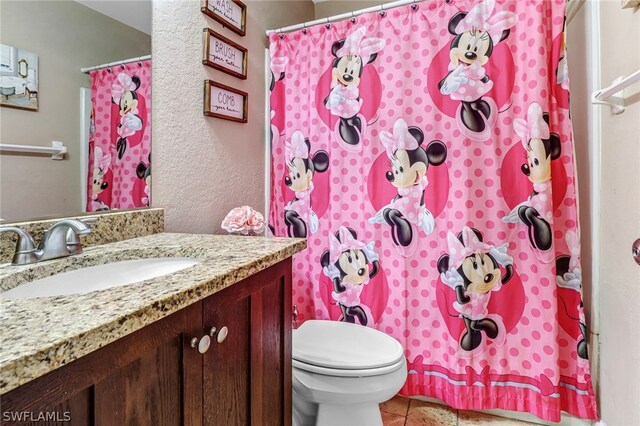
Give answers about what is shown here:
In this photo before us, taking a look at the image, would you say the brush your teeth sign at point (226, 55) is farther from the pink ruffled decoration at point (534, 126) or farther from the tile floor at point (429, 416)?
the tile floor at point (429, 416)

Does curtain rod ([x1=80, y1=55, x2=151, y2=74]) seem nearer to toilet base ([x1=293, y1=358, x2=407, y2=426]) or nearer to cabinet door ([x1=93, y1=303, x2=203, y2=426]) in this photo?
cabinet door ([x1=93, y1=303, x2=203, y2=426])

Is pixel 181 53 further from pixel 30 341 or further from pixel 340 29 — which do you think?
pixel 30 341

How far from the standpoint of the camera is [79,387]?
0.42 metres

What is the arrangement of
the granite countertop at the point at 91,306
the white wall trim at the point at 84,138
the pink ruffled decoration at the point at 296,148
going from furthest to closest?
the pink ruffled decoration at the point at 296,148, the white wall trim at the point at 84,138, the granite countertop at the point at 91,306

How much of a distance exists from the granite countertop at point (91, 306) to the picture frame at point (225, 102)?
0.72 meters

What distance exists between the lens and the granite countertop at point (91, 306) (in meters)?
0.36

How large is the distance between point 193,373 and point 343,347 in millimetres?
795

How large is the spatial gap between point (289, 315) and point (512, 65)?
136cm

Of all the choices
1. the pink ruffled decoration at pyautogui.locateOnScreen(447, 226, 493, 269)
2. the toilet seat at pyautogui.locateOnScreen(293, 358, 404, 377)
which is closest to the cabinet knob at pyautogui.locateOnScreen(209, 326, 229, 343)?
the toilet seat at pyautogui.locateOnScreen(293, 358, 404, 377)

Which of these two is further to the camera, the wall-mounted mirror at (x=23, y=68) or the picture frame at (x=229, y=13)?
the picture frame at (x=229, y=13)

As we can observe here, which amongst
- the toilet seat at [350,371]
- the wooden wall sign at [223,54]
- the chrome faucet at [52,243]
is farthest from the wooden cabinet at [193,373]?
the wooden wall sign at [223,54]

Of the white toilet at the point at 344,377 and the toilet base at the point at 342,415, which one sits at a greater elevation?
the white toilet at the point at 344,377

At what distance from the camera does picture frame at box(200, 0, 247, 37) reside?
1.33 m

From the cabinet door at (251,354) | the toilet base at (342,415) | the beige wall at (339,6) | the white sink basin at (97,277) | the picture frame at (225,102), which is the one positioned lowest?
the toilet base at (342,415)
